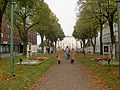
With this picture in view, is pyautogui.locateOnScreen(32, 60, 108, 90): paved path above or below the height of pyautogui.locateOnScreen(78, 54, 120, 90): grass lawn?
below

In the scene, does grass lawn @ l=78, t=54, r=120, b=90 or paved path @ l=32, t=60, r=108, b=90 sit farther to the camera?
grass lawn @ l=78, t=54, r=120, b=90

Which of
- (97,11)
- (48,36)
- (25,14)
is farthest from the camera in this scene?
(48,36)

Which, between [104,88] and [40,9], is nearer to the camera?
[104,88]

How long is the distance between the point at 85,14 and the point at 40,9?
331 inches

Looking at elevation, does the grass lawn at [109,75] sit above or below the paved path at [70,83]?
above

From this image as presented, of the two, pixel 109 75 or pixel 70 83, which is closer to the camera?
pixel 70 83

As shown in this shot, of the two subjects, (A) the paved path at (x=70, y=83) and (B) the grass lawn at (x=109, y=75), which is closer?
(A) the paved path at (x=70, y=83)

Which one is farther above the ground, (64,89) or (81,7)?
(81,7)

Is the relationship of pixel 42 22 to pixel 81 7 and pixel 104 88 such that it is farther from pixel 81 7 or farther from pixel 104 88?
pixel 104 88

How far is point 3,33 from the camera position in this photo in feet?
209

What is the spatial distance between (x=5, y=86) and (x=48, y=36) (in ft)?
182

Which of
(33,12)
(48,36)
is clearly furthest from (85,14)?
(48,36)

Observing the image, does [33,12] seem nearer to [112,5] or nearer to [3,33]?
[112,5]

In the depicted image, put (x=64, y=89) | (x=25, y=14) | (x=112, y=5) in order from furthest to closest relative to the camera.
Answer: (x=25, y=14) → (x=112, y=5) → (x=64, y=89)
